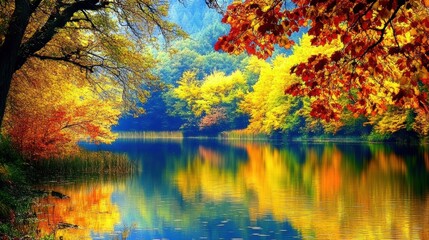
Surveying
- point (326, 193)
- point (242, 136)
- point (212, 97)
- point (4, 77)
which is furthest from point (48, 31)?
point (212, 97)

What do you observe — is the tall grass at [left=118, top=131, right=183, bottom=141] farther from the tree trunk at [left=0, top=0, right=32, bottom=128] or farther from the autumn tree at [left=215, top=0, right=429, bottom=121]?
the autumn tree at [left=215, top=0, right=429, bottom=121]

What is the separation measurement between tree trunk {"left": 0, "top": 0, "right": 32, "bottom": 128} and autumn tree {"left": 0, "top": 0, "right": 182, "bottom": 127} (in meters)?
0.17

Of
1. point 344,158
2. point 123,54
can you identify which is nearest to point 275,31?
point 123,54

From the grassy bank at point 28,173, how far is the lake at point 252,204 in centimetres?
60

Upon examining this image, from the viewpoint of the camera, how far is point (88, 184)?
22.8m

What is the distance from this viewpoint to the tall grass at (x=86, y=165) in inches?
953

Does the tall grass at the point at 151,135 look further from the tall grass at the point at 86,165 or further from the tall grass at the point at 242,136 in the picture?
the tall grass at the point at 86,165

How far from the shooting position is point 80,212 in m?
16.7

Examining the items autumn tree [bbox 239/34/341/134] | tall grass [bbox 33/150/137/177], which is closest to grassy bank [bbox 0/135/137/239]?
tall grass [bbox 33/150/137/177]

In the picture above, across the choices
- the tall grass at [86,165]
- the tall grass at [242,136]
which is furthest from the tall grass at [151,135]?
the tall grass at [86,165]

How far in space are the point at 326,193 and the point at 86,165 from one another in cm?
1063

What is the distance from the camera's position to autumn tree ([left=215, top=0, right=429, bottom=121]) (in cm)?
659

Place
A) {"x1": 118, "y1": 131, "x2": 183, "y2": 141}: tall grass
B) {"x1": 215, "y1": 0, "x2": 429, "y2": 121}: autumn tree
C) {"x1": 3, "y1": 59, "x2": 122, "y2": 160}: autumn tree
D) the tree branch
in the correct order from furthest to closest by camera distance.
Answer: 1. {"x1": 118, "y1": 131, "x2": 183, "y2": 141}: tall grass
2. {"x1": 3, "y1": 59, "x2": 122, "y2": 160}: autumn tree
3. the tree branch
4. {"x1": 215, "y1": 0, "x2": 429, "y2": 121}: autumn tree

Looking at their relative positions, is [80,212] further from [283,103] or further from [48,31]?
[283,103]
